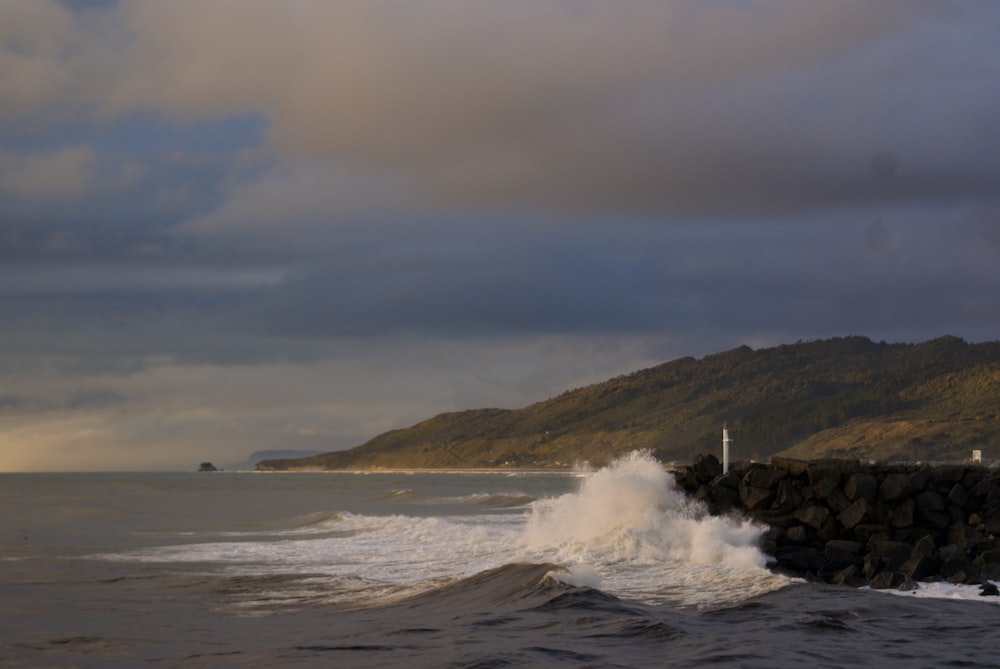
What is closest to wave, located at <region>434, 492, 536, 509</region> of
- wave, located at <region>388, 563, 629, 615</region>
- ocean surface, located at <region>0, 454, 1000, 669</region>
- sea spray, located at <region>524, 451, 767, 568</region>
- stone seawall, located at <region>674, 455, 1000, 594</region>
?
ocean surface, located at <region>0, 454, 1000, 669</region>

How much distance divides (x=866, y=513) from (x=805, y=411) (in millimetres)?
125718

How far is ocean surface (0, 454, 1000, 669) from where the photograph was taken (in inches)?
556

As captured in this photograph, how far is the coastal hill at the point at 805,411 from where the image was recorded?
95812mm

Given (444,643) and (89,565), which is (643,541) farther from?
(89,565)

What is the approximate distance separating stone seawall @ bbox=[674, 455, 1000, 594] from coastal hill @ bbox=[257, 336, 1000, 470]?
45.7 metres

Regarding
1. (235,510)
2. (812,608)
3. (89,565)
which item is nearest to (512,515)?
(235,510)

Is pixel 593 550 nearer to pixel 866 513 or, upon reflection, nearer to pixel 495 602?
pixel 495 602

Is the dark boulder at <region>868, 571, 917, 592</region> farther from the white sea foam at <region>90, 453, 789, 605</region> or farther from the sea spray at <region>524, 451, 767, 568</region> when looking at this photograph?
the sea spray at <region>524, 451, 767, 568</region>

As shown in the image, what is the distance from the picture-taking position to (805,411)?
476ft

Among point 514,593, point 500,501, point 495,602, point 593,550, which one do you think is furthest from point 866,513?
point 500,501

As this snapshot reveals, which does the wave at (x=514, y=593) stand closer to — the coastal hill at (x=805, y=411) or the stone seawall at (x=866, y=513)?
the stone seawall at (x=866, y=513)

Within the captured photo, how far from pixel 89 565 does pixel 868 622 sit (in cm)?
1673

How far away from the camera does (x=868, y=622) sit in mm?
15727

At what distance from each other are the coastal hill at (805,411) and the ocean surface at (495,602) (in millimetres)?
48838
